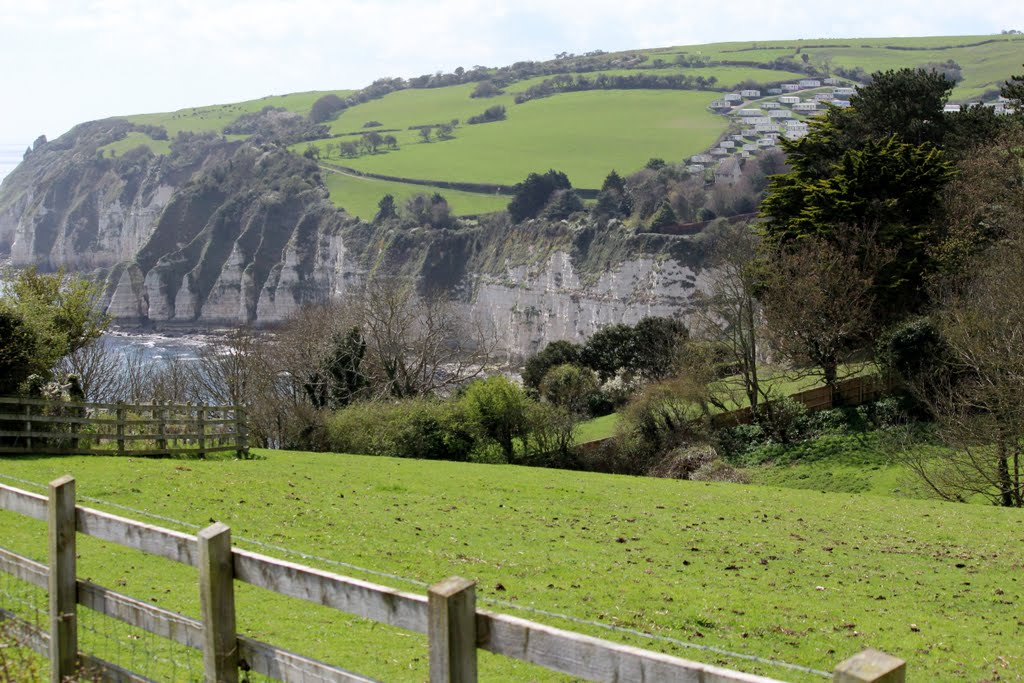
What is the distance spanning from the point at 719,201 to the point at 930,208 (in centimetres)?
8248

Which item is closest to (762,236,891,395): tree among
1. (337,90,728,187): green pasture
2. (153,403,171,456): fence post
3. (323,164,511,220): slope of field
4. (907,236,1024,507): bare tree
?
(907,236,1024,507): bare tree

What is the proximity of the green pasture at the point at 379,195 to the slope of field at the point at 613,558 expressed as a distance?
415 feet

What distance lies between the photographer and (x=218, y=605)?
492 centimetres

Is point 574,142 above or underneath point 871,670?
above

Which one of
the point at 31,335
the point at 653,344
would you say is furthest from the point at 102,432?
the point at 653,344

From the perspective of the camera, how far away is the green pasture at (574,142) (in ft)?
512

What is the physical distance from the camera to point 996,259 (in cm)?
3591

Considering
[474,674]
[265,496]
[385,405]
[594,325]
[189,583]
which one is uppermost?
[474,674]

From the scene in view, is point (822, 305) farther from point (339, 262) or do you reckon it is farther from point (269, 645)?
point (339, 262)

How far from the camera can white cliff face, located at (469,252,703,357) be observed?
347ft

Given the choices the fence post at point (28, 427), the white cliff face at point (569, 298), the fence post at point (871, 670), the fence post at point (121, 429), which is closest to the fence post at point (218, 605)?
the fence post at point (871, 670)

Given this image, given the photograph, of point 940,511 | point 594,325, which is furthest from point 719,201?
point 940,511

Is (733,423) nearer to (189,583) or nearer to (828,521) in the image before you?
(828,521)

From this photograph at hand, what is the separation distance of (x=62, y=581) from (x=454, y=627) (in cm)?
327
